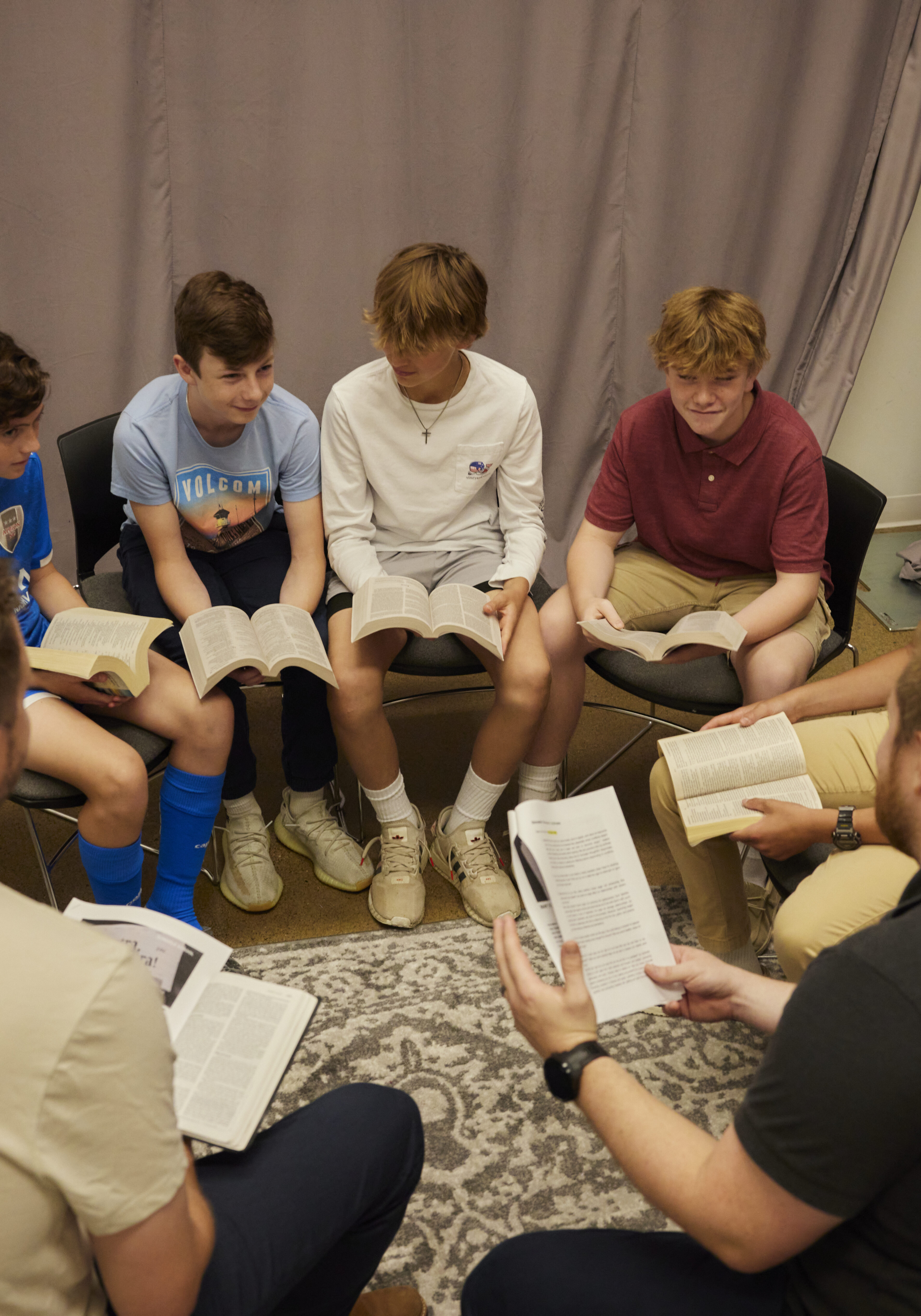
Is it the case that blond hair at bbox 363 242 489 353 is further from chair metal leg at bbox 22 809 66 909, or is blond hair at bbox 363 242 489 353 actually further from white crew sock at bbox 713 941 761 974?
white crew sock at bbox 713 941 761 974

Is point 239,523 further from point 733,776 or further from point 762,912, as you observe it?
point 762,912

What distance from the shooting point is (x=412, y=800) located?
108 inches

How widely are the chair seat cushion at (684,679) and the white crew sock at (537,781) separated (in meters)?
0.29

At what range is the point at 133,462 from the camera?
88.9 inches

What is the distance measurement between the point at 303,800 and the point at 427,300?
122cm

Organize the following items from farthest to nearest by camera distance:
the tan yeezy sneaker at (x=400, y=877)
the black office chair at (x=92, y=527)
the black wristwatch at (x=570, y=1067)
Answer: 1. the tan yeezy sneaker at (x=400, y=877)
2. the black office chair at (x=92, y=527)
3. the black wristwatch at (x=570, y=1067)

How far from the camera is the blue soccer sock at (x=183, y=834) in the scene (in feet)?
7.07

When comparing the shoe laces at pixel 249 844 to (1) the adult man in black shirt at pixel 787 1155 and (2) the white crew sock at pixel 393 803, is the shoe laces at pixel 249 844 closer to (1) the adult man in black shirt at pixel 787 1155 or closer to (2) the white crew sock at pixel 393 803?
(2) the white crew sock at pixel 393 803

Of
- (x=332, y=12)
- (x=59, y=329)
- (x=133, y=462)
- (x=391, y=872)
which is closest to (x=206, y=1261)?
(x=391, y=872)

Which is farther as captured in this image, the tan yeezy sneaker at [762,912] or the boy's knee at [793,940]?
the tan yeezy sneaker at [762,912]

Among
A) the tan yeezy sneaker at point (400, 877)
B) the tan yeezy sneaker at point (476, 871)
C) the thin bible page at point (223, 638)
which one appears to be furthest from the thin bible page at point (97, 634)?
the tan yeezy sneaker at point (476, 871)

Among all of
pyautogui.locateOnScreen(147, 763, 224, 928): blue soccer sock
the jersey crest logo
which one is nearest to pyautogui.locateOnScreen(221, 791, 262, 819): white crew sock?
pyautogui.locateOnScreen(147, 763, 224, 928): blue soccer sock

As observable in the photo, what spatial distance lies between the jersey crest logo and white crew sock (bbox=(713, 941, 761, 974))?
167cm

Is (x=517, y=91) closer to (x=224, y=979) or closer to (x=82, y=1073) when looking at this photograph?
(x=224, y=979)
